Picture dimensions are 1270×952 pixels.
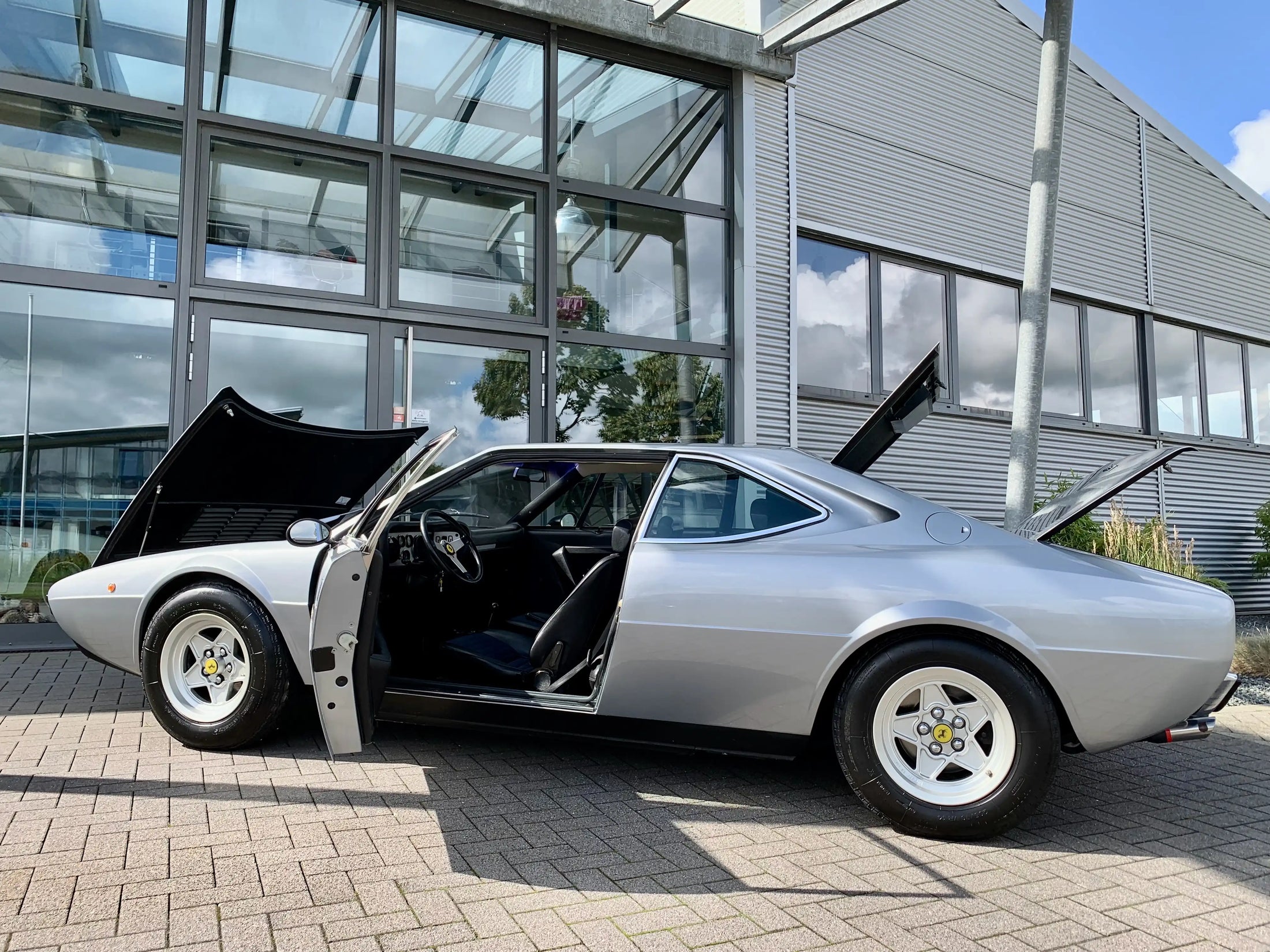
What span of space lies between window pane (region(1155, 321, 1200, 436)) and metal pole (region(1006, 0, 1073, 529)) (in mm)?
7556

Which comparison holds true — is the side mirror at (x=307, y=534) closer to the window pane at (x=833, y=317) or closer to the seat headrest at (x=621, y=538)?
the seat headrest at (x=621, y=538)

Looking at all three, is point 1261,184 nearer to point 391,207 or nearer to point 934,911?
point 391,207

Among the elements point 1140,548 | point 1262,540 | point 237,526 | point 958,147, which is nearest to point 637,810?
point 237,526

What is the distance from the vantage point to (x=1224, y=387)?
45.6 ft

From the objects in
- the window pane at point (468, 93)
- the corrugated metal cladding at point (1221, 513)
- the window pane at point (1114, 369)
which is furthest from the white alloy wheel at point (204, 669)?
the corrugated metal cladding at point (1221, 513)

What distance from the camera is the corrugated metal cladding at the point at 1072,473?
10211 millimetres

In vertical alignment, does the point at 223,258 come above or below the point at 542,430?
above

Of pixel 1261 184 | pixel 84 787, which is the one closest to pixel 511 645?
pixel 84 787

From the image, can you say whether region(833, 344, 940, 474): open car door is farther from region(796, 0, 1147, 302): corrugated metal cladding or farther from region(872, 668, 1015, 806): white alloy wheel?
region(796, 0, 1147, 302): corrugated metal cladding

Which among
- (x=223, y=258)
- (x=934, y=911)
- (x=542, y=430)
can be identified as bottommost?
(x=934, y=911)

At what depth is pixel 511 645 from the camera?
4219 millimetres

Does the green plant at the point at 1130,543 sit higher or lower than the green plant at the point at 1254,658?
higher

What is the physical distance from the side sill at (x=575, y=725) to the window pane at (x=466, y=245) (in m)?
4.75

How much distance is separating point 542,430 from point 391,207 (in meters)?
2.28
